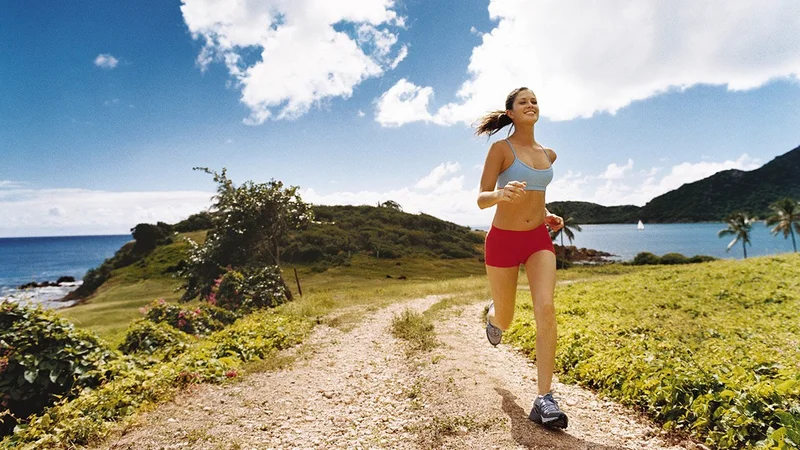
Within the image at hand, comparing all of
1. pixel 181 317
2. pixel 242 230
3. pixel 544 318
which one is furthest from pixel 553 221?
pixel 242 230

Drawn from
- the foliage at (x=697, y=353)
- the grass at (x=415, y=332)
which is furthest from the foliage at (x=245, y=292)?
the foliage at (x=697, y=353)

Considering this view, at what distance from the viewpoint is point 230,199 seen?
21.3 metres

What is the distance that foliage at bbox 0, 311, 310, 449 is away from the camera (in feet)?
16.3

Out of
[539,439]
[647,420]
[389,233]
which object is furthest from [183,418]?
[389,233]

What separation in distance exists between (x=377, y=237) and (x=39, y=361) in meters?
64.0

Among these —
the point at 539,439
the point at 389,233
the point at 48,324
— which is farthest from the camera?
the point at 389,233

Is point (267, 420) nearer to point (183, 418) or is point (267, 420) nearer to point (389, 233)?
point (183, 418)

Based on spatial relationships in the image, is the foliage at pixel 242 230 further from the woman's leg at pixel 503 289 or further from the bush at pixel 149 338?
the woman's leg at pixel 503 289

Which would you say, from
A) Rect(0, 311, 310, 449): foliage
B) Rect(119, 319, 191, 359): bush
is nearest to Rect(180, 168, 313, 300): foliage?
Rect(119, 319, 191, 359): bush

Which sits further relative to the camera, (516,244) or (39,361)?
(39,361)

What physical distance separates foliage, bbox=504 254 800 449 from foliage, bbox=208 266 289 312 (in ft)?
35.9

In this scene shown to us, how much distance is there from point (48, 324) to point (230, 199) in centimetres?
1474

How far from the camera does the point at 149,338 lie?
10.1 metres

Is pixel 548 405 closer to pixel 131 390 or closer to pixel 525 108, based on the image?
pixel 525 108
